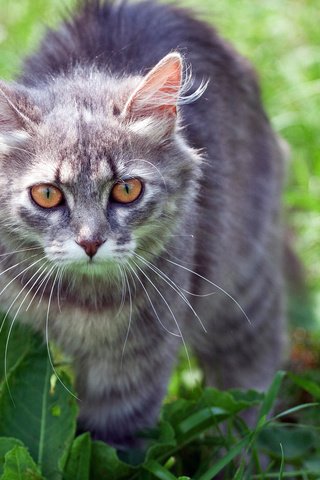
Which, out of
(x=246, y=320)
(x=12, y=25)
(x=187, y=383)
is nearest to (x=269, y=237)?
(x=246, y=320)

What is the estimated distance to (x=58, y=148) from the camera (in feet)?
8.45

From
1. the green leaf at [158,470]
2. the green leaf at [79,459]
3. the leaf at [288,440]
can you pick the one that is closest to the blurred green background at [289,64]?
the leaf at [288,440]

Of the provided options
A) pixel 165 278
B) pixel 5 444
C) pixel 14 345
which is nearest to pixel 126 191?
pixel 165 278

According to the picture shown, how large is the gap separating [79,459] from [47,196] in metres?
0.94

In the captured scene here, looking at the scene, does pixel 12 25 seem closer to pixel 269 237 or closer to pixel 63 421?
pixel 269 237

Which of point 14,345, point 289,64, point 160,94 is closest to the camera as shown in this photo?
point 160,94

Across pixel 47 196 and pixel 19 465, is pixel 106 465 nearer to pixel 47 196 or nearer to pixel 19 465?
pixel 19 465

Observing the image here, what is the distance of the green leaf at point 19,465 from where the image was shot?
276cm

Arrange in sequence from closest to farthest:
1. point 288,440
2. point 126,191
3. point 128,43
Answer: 1. point 126,191
2. point 128,43
3. point 288,440

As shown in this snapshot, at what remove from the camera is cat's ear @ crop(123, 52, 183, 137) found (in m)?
2.63

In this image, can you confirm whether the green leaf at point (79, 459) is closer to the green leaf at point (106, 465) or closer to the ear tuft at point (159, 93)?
the green leaf at point (106, 465)

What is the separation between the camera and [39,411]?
3.04 metres

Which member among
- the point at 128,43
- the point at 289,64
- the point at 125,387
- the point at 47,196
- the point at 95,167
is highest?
the point at 289,64

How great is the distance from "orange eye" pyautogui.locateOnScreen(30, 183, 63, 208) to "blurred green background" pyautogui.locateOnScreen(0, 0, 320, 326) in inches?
78.3
